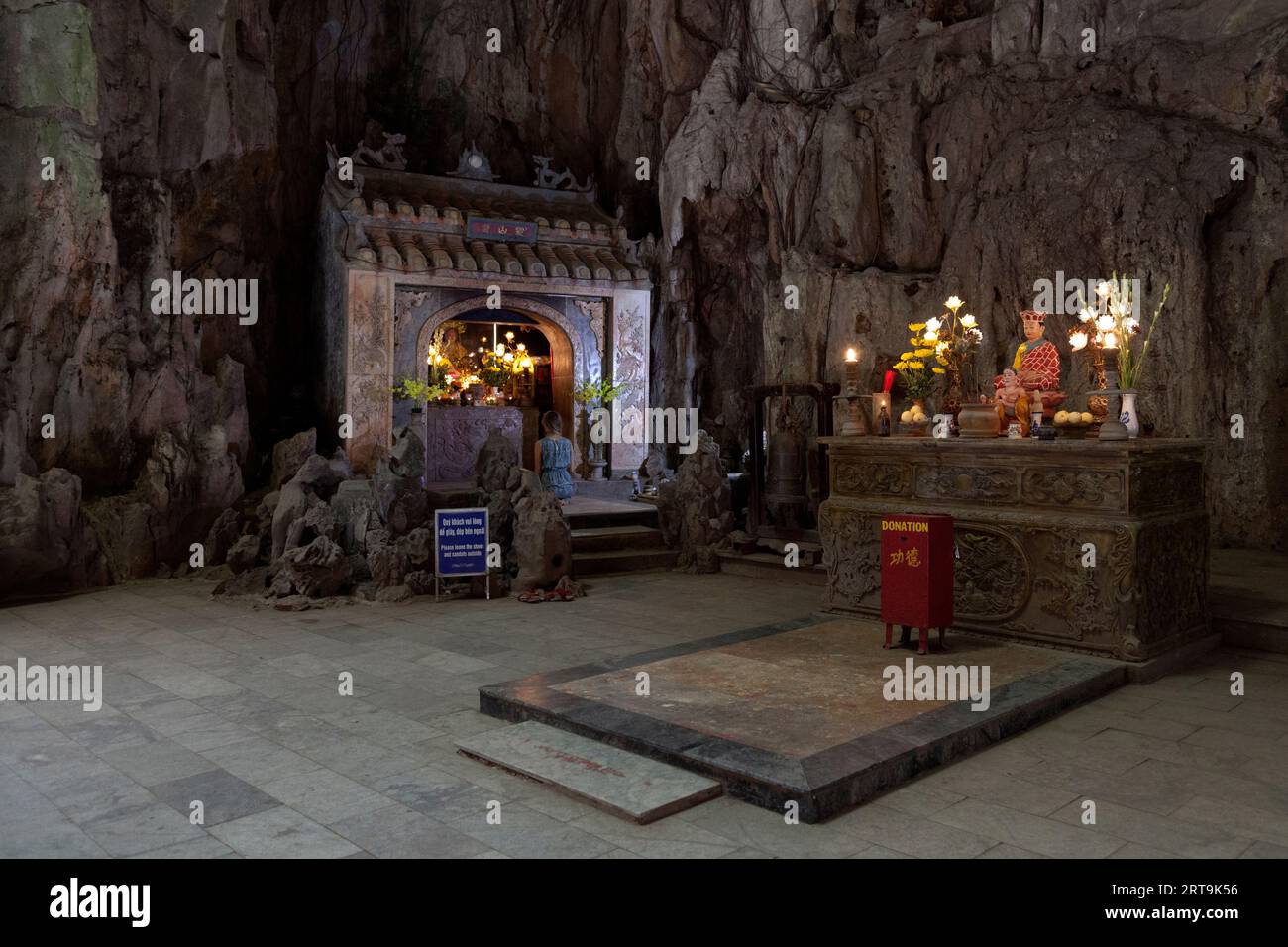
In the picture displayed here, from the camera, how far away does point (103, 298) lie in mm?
11133

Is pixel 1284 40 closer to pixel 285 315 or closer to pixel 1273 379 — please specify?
pixel 1273 379

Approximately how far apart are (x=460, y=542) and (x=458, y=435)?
534 cm

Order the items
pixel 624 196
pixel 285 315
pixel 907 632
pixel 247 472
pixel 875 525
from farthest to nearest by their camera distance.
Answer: pixel 624 196
pixel 285 315
pixel 247 472
pixel 875 525
pixel 907 632

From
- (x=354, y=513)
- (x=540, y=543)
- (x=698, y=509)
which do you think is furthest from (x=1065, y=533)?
(x=354, y=513)

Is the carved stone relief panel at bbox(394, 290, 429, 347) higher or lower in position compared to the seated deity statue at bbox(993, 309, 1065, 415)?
higher

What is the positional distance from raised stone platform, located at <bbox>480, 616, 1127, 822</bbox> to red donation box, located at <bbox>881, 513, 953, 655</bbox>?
0.92 ft

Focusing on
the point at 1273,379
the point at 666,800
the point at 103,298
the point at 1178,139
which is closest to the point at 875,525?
the point at 666,800

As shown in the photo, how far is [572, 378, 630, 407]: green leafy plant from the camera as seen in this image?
1598 cm

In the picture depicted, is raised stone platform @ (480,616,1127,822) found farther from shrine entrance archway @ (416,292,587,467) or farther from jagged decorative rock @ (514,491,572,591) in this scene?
shrine entrance archway @ (416,292,587,467)

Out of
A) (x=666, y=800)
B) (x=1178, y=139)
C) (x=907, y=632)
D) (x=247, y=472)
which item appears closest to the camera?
(x=666, y=800)

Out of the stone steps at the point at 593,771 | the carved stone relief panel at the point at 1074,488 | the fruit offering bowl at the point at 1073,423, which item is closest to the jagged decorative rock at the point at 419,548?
the stone steps at the point at 593,771

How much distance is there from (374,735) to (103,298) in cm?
834

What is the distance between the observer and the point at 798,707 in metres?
5.28

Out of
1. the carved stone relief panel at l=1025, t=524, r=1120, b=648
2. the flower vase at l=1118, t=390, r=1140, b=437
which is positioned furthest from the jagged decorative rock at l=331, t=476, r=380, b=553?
the flower vase at l=1118, t=390, r=1140, b=437
